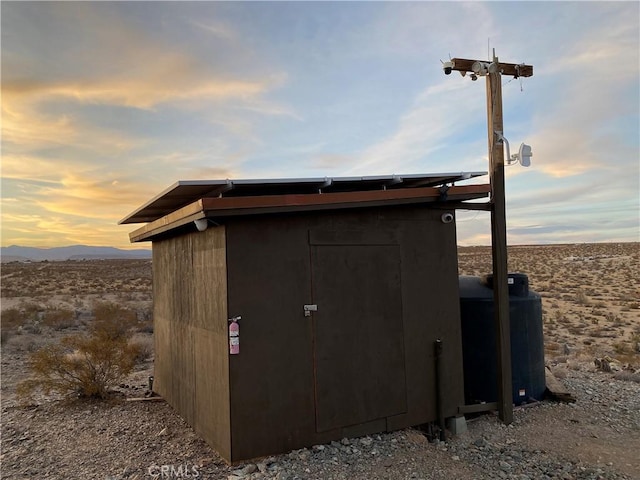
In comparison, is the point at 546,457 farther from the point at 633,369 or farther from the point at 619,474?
the point at 633,369

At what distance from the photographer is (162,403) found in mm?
8172

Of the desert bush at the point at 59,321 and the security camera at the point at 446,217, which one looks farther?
the desert bush at the point at 59,321

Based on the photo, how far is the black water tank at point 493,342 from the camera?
7.12 metres

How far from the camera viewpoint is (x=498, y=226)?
6.90 m

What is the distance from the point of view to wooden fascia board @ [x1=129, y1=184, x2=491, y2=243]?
5.08 metres

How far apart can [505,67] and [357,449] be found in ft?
18.7

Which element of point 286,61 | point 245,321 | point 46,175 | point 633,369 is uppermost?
point 286,61

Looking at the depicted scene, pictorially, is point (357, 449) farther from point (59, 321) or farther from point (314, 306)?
point (59, 321)

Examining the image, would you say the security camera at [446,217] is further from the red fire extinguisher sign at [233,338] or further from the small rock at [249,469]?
the small rock at [249,469]

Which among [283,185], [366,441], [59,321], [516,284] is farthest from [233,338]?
[59,321]

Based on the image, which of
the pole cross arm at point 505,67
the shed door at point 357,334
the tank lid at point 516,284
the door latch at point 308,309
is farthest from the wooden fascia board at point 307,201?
the pole cross arm at point 505,67

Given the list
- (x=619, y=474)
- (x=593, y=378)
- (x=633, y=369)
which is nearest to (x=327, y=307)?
(x=619, y=474)

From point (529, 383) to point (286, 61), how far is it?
8239mm
